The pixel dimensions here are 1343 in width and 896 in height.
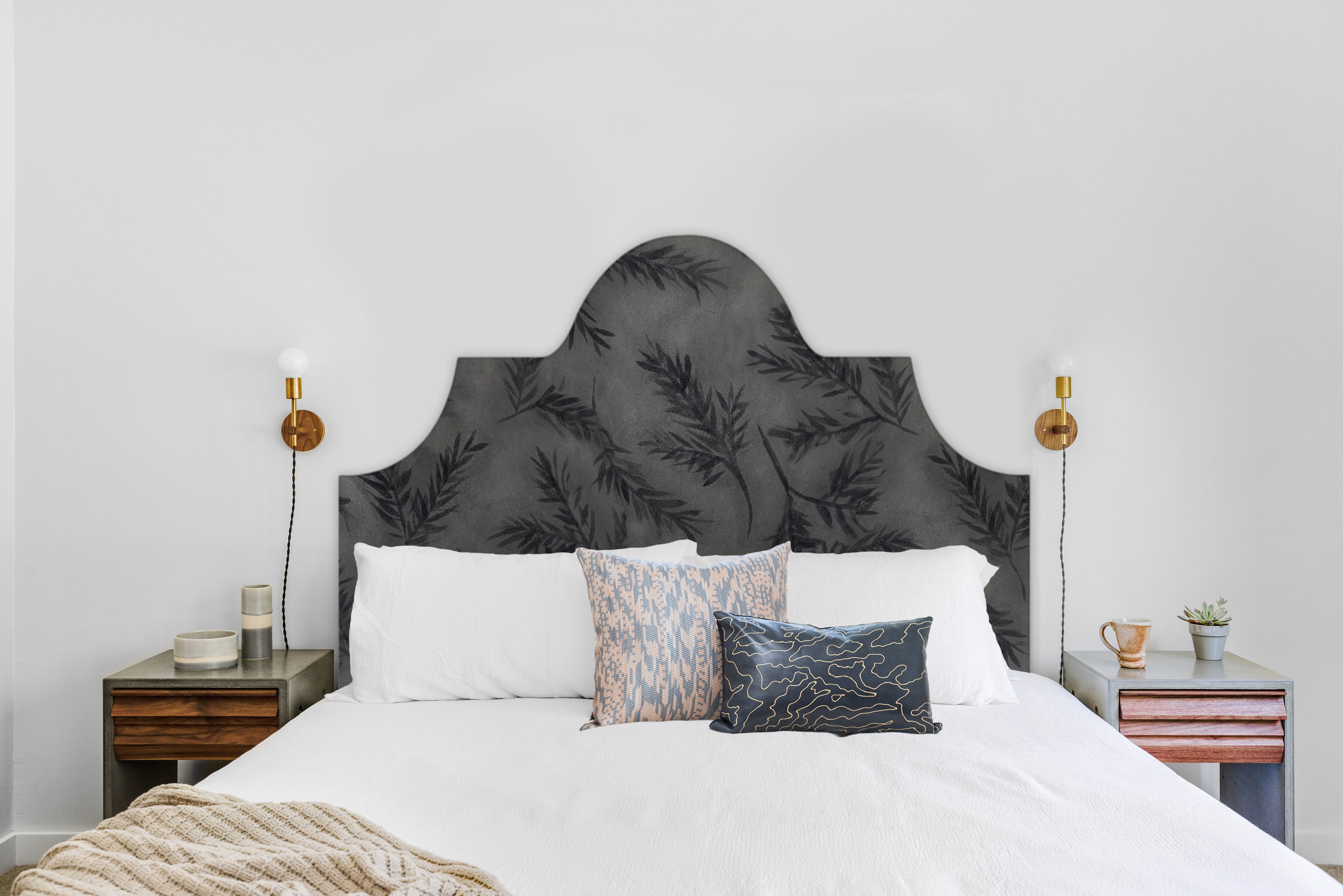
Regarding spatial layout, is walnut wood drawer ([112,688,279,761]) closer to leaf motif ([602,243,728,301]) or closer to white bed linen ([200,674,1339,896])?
white bed linen ([200,674,1339,896])

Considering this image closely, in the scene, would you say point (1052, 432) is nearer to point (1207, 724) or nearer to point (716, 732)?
point (1207, 724)

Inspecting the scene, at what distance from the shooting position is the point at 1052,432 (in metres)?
2.72

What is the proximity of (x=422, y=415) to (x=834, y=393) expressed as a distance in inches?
49.5

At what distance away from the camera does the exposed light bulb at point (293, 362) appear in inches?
102

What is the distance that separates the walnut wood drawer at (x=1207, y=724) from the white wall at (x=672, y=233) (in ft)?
1.24

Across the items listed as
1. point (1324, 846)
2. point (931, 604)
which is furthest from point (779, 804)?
point (1324, 846)

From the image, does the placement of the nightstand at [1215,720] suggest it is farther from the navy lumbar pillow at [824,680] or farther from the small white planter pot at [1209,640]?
the navy lumbar pillow at [824,680]

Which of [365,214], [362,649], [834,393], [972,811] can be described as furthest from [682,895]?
[365,214]

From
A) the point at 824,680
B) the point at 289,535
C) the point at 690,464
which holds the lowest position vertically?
the point at 824,680

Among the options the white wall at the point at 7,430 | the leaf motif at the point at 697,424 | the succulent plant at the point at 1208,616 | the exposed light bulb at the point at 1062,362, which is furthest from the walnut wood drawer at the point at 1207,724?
the white wall at the point at 7,430

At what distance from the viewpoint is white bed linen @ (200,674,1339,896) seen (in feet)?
4.14

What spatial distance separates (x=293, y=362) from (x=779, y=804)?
6.14 feet

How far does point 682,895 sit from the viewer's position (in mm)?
1204

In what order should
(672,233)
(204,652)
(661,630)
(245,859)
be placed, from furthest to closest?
(672,233) < (204,652) < (661,630) < (245,859)
